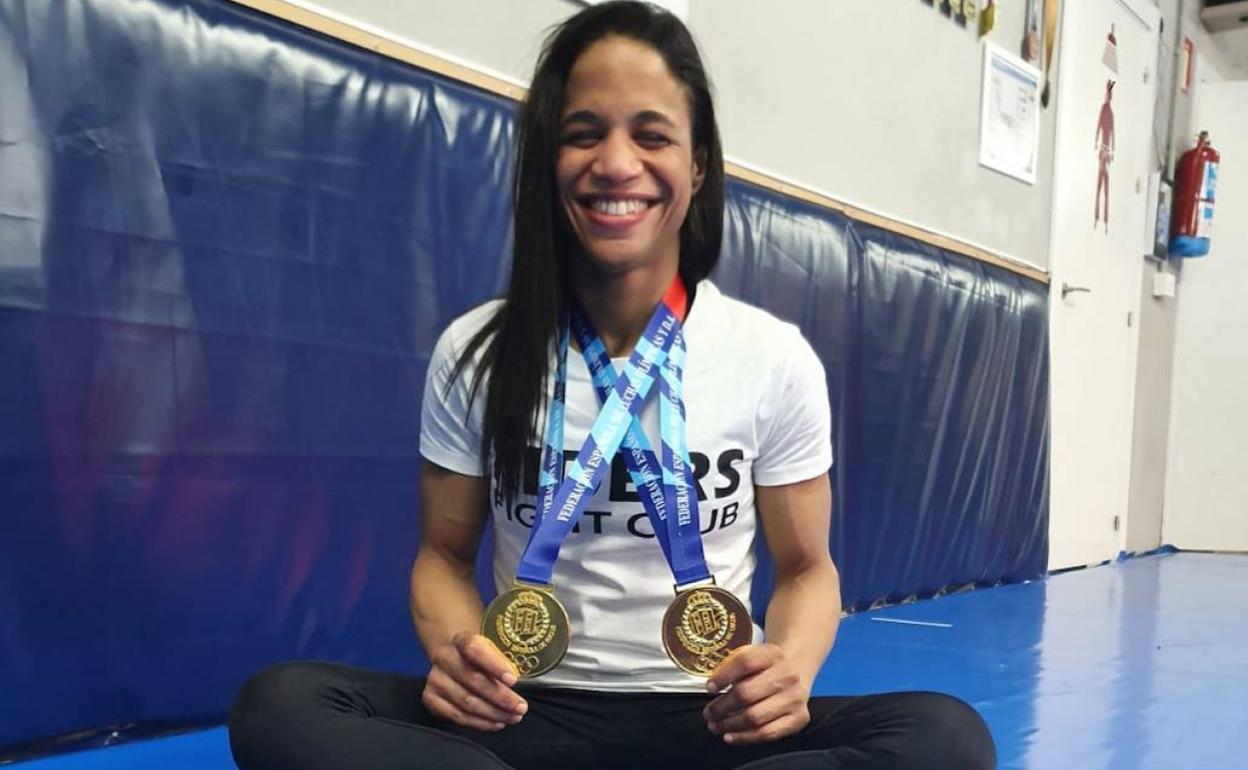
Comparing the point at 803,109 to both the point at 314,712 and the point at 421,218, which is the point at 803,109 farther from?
Result: the point at 314,712

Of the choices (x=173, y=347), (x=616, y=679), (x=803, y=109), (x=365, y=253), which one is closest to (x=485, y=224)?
(x=365, y=253)

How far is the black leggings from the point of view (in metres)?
0.85

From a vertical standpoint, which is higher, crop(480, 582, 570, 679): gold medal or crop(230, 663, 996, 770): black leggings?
crop(480, 582, 570, 679): gold medal

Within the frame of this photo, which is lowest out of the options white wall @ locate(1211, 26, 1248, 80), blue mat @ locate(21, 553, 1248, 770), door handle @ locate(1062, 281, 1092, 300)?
blue mat @ locate(21, 553, 1248, 770)

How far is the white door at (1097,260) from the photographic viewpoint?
3.82 m

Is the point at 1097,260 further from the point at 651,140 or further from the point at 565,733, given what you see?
the point at 565,733

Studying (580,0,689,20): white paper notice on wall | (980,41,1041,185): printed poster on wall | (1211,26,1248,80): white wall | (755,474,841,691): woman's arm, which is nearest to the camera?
(755,474,841,691): woman's arm

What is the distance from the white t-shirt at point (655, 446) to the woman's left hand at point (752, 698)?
0.15 meters

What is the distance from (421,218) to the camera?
1678mm

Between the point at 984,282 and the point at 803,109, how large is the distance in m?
1.01

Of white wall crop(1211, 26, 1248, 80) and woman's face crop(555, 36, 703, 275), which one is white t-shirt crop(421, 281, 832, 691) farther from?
white wall crop(1211, 26, 1248, 80)

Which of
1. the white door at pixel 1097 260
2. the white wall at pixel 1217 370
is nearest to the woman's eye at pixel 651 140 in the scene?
the white door at pixel 1097 260

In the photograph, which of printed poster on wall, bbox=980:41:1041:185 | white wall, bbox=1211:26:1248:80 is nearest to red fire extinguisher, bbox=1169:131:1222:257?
white wall, bbox=1211:26:1248:80

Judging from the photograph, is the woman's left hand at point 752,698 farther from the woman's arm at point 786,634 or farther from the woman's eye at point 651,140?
the woman's eye at point 651,140
